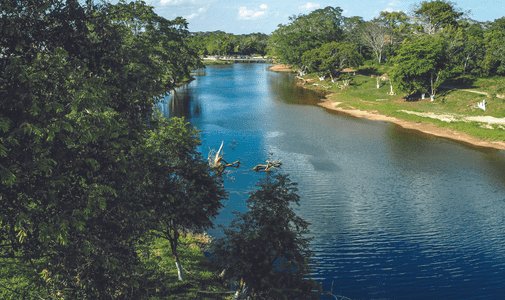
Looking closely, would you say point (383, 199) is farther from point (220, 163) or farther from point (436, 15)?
point (436, 15)

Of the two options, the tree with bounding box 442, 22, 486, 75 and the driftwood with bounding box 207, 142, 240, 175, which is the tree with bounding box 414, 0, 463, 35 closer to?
the tree with bounding box 442, 22, 486, 75

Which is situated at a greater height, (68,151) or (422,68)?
(422,68)

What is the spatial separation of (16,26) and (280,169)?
129ft

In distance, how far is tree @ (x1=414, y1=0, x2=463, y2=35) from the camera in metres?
130

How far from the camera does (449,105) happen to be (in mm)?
81875

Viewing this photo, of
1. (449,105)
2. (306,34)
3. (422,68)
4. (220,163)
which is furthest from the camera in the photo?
(306,34)

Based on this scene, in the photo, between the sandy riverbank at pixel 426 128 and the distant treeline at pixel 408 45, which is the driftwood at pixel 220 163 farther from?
the distant treeline at pixel 408 45

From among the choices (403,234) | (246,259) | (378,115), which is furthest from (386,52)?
(246,259)

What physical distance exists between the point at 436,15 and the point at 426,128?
2919 inches

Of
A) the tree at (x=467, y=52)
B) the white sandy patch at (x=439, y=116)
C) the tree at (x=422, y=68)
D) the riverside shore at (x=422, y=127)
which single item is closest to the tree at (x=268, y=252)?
the riverside shore at (x=422, y=127)

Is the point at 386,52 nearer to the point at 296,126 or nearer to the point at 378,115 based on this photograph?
the point at 378,115

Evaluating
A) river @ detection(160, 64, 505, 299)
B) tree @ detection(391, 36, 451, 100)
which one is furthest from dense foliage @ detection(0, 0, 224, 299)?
tree @ detection(391, 36, 451, 100)

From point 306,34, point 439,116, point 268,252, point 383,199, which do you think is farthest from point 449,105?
point 306,34

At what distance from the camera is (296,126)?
7512 centimetres
